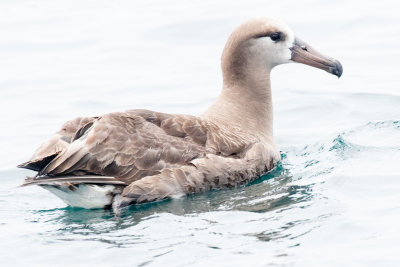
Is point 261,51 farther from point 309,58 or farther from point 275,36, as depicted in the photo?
point 309,58

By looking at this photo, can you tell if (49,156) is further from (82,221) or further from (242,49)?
(242,49)

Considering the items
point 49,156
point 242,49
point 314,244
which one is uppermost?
point 242,49

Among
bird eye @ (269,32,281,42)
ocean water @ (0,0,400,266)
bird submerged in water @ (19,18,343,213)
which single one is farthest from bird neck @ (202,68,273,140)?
ocean water @ (0,0,400,266)

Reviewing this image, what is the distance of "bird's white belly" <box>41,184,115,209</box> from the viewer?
960 centimetres

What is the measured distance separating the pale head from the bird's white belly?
2.41m

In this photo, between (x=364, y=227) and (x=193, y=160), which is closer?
(x=364, y=227)

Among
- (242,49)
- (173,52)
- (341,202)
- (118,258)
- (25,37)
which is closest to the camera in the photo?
(118,258)

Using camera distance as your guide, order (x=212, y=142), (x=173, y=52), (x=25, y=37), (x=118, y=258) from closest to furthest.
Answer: (x=118, y=258) < (x=212, y=142) < (x=173, y=52) < (x=25, y=37)

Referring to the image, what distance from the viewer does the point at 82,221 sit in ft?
31.2

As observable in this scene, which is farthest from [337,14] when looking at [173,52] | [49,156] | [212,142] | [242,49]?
[49,156]

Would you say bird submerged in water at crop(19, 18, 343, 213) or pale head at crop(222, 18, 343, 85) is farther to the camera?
pale head at crop(222, 18, 343, 85)

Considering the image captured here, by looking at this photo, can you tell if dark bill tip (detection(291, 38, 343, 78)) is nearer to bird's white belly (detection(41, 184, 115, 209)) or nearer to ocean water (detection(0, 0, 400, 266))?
A: ocean water (detection(0, 0, 400, 266))

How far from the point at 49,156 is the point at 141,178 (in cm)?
96

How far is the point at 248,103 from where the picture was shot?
1126 cm
